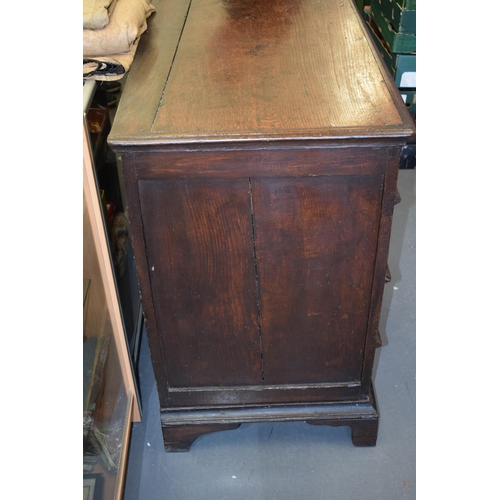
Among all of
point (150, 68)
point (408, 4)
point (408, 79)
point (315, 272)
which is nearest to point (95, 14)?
point (150, 68)

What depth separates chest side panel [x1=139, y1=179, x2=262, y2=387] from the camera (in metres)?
1.21

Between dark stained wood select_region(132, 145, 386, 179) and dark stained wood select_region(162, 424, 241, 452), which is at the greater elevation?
dark stained wood select_region(132, 145, 386, 179)

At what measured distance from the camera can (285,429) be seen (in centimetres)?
174

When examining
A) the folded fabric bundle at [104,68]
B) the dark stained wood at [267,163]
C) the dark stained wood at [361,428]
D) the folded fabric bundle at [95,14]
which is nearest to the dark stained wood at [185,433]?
the dark stained wood at [361,428]

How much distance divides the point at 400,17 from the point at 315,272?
165 cm

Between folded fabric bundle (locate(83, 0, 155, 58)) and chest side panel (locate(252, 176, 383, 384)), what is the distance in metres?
0.50

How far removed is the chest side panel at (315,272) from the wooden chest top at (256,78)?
120mm

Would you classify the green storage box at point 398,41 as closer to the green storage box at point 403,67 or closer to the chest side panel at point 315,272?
the green storage box at point 403,67

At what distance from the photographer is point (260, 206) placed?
1.22m

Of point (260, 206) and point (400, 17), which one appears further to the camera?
point (400, 17)

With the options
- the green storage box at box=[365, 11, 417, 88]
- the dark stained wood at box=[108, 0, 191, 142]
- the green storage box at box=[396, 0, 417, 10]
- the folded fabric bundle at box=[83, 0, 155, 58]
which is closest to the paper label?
the green storage box at box=[365, 11, 417, 88]

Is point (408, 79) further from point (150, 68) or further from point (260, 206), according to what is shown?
point (260, 206)

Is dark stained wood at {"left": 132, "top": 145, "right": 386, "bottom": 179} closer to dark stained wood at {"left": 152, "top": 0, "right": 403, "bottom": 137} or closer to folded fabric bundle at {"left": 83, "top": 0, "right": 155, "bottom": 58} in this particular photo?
dark stained wood at {"left": 152, "top": 0, "right": 403, "bottom": 137}

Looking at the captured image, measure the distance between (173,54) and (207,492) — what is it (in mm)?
1121
